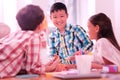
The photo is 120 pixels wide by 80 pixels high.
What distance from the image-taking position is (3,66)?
4.37 feet

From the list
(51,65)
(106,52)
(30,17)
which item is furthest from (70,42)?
(30,17)

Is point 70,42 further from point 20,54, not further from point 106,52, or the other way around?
point 20,54

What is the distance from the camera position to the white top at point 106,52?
212 centimetres

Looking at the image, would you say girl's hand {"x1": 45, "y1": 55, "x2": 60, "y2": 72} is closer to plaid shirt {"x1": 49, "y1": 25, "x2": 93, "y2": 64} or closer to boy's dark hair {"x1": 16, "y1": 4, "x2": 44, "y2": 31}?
boy's dark hair {"x1": 16, "y1": 4, "x2": 44, "y2": 31}

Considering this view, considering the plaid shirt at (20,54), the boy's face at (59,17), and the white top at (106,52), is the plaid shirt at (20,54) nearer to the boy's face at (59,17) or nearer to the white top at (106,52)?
the white top at (106,52)

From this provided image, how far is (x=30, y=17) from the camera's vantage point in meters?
1.48

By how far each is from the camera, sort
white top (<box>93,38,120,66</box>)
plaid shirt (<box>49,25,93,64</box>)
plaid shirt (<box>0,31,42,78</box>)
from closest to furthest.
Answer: plaid shirt (<box>0,31,42,78</box>) → white top (<box>93,38,120,66</box>) → plaid shirt (<box>49,25,93,64</box>)

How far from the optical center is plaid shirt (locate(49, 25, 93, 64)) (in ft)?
8.59

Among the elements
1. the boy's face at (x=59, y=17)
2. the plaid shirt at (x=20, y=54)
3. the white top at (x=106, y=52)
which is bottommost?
the white top at (x=106, y=52)

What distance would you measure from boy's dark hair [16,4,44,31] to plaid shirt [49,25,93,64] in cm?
109

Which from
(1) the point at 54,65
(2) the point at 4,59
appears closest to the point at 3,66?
(2) the point at 4,59

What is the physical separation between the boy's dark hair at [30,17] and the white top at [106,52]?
76 cm

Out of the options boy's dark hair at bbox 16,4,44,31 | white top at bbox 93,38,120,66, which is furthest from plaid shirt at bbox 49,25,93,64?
boy's dark hair at bbox 16,4,44,31

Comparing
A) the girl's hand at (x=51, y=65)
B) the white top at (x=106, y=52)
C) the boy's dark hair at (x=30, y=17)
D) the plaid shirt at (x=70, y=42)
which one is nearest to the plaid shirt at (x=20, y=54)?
the boy's dark hair at (x=30, y=17)
